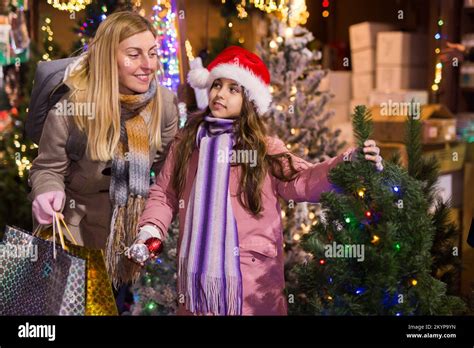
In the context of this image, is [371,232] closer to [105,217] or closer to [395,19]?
[105,217]

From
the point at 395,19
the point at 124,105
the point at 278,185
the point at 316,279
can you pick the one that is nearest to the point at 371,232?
the point at 316,279

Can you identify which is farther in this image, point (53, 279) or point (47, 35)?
point (47, 35)

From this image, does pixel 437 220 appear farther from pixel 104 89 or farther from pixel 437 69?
pixel 437 69

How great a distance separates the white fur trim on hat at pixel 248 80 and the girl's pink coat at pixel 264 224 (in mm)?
164

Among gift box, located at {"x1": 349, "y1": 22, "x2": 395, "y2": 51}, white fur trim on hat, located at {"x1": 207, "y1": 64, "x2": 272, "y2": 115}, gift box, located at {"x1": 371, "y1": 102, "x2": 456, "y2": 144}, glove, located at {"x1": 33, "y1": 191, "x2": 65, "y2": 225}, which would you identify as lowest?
glove, located at {"x1": 33, "y1": 191, "x2": 65, "y2": 225}

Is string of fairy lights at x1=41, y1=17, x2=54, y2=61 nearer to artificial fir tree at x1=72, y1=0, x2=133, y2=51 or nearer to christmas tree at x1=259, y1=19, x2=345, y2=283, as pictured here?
artificial fir tree at x1=72, y1=0, x2=133, y2=51

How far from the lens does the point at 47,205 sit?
295 centimetres

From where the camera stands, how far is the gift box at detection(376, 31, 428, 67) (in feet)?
15.2

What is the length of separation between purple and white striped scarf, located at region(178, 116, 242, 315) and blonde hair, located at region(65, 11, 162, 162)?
0.42 m

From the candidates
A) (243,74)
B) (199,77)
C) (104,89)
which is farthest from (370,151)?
(104,89)

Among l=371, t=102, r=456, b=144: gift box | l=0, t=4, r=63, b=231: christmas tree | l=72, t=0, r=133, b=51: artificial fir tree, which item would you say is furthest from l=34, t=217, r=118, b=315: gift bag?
l=371, t=102, r=456, b=144: gift box

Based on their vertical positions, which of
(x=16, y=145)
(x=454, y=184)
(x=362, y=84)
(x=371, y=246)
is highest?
(x=362, y=84)

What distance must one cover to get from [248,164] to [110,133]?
60 centimetres

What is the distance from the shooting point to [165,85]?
352cm
